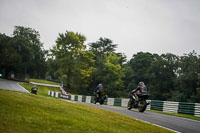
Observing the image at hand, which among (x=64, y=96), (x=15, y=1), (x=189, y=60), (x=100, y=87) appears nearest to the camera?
(x=100, y=87)

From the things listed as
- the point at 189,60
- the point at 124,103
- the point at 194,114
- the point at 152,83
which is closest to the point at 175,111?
the point at 194,114

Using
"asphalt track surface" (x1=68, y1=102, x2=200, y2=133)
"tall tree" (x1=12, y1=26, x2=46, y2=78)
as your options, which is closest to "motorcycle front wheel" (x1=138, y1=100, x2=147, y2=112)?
"asphalt track surface" (x1=68, y1=102, x2=200, y2=133)

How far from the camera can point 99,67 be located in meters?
71.9

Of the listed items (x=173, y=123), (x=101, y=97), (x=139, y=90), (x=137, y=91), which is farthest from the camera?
(x=101, y=97)

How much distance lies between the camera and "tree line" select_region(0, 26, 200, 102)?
194ft

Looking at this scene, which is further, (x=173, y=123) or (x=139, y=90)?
(x=139, y=90)

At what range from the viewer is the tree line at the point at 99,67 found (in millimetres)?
59219

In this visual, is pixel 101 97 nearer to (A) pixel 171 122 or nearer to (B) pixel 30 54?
(A) pixel 171 122

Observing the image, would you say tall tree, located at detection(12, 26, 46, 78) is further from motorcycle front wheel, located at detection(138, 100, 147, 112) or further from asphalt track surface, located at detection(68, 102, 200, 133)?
asphalt track surface, located at detection(68, 102, 200, 133)

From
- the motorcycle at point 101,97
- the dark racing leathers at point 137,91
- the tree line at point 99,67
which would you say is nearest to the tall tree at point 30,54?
the tree line at point 99,67

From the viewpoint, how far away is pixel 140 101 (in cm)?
1528

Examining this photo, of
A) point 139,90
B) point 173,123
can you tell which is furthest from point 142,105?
point 173,123

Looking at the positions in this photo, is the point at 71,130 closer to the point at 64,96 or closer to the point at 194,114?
the point at 194,114

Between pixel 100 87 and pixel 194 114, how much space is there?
7.32 metres
